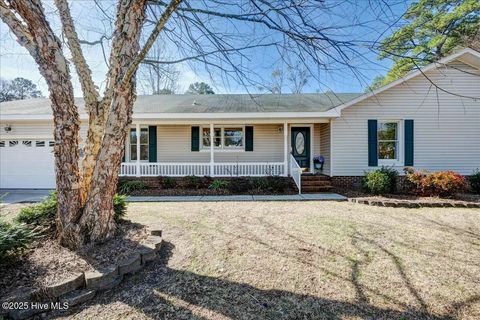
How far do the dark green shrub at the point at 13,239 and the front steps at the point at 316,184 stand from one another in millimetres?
7831

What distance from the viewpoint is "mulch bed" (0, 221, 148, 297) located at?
2.55 m

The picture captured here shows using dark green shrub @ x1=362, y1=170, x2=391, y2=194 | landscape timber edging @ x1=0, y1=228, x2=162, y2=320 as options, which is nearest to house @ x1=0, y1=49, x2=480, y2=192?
dark green shrub @ x1=362, y1=170, x2=391, y2=194

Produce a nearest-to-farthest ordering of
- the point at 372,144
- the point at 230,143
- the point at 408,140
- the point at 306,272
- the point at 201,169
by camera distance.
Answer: the point at 306,272 → the point at 408,140 → the point at 372,144 → the point at 201,169 → the point at 230,143

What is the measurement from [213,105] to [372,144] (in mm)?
6872

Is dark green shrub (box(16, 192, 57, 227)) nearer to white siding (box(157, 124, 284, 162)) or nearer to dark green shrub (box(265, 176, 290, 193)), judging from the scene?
dark green shrub (box(265, 176, 290, 193))

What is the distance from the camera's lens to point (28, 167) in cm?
987

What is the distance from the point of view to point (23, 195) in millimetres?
8797

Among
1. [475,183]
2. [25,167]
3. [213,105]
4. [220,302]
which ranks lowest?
[220,302]

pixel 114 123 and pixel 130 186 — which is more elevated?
pixel 114 123

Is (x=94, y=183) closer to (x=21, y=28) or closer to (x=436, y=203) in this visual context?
(x=21, y=28)

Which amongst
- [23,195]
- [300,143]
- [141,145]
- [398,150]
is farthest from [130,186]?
[398,150]

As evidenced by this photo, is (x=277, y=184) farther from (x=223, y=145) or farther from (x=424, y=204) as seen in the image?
(x=424, y=204)

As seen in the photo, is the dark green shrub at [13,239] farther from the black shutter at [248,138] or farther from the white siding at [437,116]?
the white siding at [437,116]

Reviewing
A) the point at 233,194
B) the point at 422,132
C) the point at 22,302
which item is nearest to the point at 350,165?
the point at 422,132
